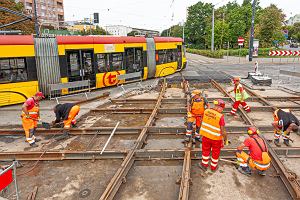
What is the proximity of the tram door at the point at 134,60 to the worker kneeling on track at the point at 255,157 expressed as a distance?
12.3m

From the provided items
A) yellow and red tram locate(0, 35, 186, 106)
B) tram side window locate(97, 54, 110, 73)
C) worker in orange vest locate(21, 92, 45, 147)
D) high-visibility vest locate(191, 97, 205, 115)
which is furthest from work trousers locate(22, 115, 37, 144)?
tram side window locate(97, 54, 110, 73)

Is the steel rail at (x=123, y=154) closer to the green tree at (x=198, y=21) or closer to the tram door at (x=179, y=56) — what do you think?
the tram door at (x=179, y=56)

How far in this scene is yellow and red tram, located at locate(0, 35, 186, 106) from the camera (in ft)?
39.1

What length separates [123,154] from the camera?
670 centimetres

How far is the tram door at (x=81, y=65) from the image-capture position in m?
14.0

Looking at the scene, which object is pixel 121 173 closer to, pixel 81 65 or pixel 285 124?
pixel 285 124

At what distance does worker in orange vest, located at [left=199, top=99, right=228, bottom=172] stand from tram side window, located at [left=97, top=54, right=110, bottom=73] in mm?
10603

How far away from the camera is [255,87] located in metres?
16.0

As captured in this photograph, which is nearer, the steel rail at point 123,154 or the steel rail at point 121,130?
the steel rail at point 123,154

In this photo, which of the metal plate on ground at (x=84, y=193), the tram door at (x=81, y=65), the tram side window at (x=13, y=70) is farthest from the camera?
the tram door at (x=81, y=65)

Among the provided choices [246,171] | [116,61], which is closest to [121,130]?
[246,171]

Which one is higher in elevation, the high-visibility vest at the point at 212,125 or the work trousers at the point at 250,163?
the high-visibility vest at the point at 212,125

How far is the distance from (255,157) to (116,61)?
479 inches

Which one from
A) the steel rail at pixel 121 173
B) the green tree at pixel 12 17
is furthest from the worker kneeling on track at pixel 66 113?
the green tree at pixel 12 17
